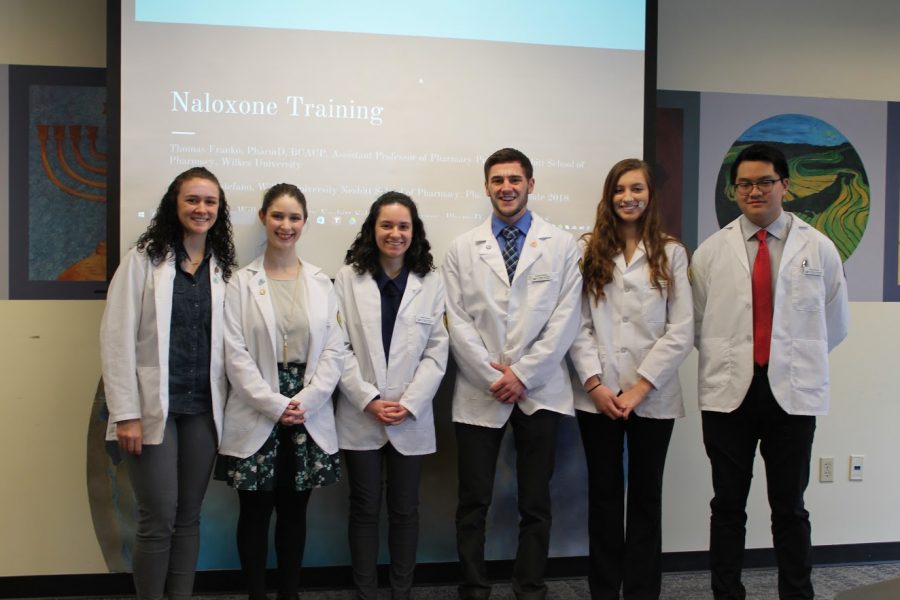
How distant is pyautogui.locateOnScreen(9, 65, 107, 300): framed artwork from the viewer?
115 inches

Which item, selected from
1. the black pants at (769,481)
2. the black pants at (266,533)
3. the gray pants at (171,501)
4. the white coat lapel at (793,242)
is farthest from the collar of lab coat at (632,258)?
the gray pants at (171,501)

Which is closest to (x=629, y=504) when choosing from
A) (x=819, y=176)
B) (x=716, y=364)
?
(x=716, y=364)

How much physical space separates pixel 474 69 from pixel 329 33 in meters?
0.62

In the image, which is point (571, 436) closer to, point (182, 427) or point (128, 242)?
point (182, 427)

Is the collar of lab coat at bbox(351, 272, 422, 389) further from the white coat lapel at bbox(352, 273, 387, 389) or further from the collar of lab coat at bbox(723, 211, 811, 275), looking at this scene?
the collar of lab coat at bbox(723, 211, 811, 275)

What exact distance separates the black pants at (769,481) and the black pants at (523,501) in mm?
617

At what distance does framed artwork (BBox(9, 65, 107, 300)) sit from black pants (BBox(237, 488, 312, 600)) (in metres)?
1.21

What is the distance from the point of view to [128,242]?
8.91 feet

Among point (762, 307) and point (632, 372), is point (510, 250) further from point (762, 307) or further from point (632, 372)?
point (762, 307)

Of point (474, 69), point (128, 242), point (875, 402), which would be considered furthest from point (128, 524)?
point (875, 402)

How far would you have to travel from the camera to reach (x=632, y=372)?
8.28 ft

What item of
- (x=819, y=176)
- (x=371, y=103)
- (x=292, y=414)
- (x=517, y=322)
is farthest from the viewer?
(x=819, y=176)

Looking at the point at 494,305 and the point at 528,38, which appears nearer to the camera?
the point at 494,305

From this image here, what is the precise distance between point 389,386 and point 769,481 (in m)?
1.45
